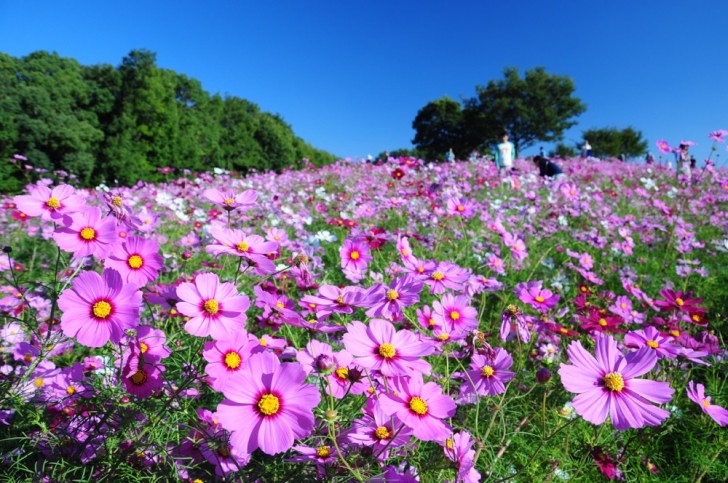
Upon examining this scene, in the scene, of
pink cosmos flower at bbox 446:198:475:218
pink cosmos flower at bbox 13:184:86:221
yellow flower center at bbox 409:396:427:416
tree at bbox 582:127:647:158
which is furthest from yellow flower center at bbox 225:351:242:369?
tree at bbox 582:127:647:158

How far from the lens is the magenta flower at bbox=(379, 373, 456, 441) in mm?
691

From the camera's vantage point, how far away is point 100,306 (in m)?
0.72

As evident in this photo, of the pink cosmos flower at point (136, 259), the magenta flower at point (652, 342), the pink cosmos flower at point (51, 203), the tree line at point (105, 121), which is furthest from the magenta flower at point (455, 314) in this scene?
the tree line at point (105, 121)

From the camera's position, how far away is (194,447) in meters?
0.92

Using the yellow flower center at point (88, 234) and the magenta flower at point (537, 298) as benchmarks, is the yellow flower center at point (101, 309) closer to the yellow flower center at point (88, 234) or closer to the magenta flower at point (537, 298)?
the yellow flower center at point (88, 234)

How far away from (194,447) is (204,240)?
1866 mm

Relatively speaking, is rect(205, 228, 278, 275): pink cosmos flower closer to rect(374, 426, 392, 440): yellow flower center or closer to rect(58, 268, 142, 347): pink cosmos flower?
rect(58, 268, 142, 347): pink cosmos flower

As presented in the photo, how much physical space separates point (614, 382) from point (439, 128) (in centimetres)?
3583

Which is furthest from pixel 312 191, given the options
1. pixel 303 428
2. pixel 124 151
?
pixel 124 151

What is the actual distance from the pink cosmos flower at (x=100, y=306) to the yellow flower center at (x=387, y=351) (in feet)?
1.44

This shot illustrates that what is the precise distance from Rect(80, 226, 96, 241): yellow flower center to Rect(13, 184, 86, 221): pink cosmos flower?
114mm

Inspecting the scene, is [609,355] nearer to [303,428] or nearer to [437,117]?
[303,428]

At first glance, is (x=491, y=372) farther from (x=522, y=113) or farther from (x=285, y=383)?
(x=522, y=113)

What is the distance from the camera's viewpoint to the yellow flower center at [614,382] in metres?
0.73
